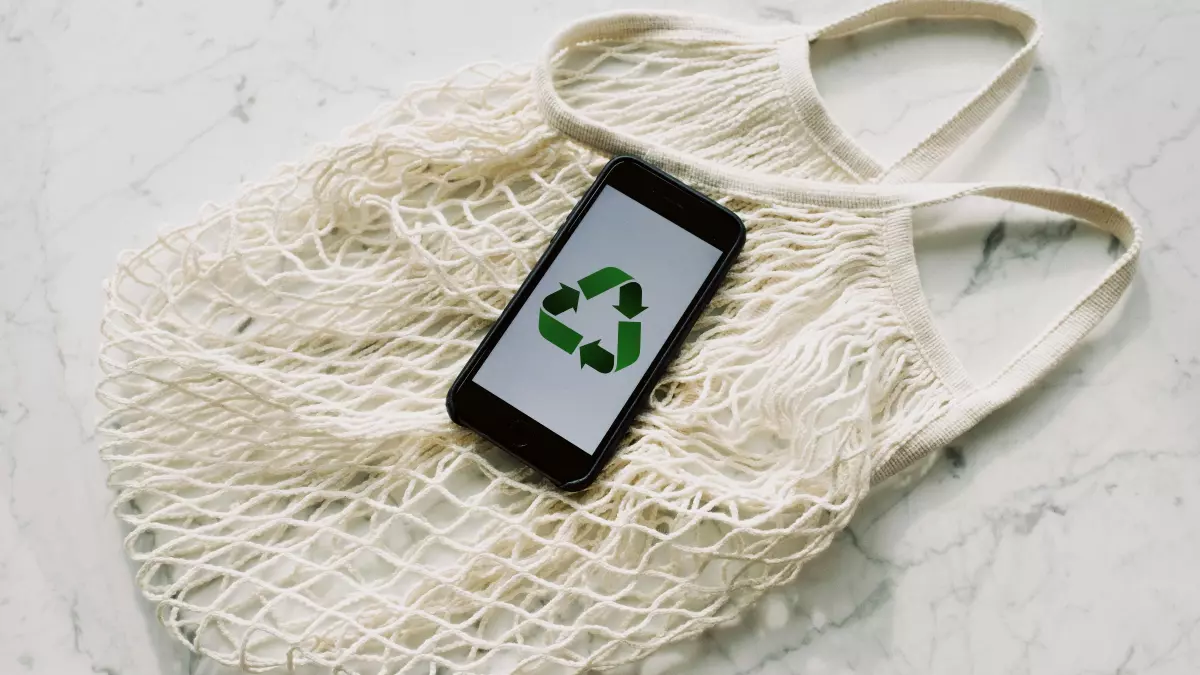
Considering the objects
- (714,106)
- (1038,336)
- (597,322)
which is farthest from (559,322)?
(1038,336)

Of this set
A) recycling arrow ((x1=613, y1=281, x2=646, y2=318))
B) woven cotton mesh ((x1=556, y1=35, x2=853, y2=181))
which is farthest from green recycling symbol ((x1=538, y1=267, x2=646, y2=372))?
woven cotton mesh ((x1=556, y1=35, x2=853, y2=181))

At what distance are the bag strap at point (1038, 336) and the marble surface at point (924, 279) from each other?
22 millimetres

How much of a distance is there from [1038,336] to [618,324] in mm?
314

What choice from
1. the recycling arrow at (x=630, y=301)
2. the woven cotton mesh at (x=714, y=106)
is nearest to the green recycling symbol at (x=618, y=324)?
the recycling arrow at (x=630, y=301)

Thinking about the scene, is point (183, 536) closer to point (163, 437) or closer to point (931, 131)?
point (163, 437)

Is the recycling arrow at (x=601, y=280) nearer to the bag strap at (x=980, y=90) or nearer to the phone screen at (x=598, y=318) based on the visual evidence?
the phone screen at (x=598, y=318)

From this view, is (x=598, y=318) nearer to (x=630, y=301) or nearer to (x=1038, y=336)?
(x=630, y=301)

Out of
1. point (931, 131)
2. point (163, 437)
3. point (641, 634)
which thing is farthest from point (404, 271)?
point (931, 131)

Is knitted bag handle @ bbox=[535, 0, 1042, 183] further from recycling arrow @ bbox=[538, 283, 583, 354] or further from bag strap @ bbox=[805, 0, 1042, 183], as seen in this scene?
recycling arrow @ bbox=[538, 283, 583, 354]

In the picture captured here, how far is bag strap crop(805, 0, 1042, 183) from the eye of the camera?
69cm

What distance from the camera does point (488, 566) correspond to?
63 centimetres

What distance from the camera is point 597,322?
0.64m

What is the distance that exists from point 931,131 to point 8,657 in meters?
0.78

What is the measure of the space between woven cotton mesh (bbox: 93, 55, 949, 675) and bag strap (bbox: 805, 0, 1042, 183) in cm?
7
